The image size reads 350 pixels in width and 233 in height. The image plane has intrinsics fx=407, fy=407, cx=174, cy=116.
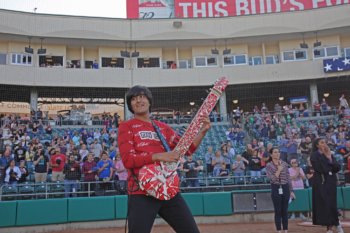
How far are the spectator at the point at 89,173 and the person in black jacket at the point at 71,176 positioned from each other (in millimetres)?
324

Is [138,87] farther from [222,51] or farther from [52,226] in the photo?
[222,51]

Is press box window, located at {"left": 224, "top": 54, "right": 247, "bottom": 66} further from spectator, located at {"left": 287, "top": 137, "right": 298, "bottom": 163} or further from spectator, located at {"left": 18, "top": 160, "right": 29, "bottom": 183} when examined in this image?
spectator, located at {"left": 18, "top": 160, "right": 29, "bottom": 183}

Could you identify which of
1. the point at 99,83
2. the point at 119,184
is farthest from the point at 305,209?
the point at 99,83

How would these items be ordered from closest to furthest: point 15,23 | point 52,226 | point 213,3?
point 52,226 → point 15,23 → point 213,3

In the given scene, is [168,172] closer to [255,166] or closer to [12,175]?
[12,175]

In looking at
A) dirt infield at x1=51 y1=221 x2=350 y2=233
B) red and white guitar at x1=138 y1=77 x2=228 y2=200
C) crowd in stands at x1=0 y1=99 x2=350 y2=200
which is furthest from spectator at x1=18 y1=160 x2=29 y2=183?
red and white guitar at x1=138 y1=77 x2=228 y2=200

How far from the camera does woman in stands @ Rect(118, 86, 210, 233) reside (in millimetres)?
3244

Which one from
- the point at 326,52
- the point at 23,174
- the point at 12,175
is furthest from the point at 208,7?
the point at 12,175

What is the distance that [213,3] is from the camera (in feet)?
113

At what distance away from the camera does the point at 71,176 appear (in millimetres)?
13586

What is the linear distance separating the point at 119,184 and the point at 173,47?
1970 cm

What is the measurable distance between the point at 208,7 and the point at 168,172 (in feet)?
107

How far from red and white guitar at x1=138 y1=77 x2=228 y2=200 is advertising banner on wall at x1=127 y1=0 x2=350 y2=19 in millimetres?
30985

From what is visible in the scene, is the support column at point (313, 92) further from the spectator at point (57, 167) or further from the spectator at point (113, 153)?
the spectator at point (57, 167)
